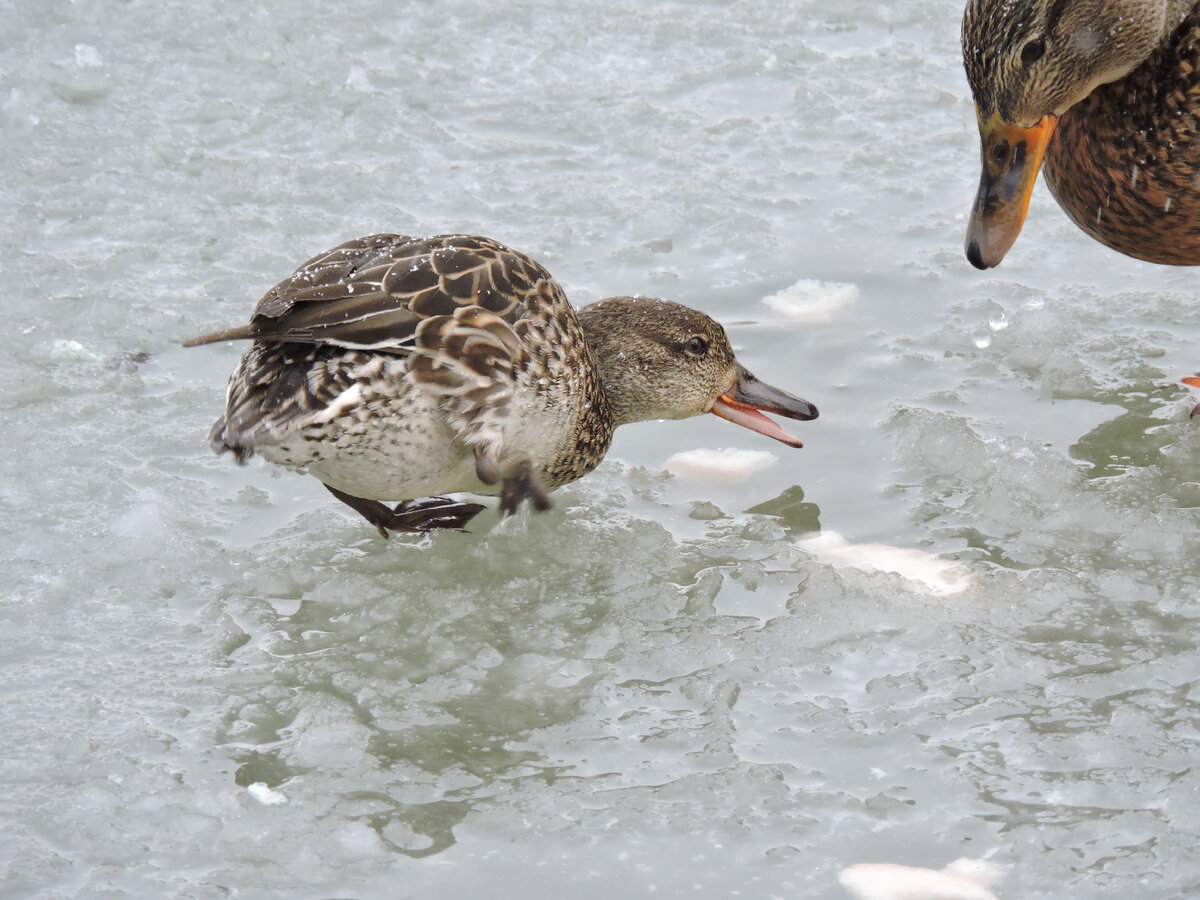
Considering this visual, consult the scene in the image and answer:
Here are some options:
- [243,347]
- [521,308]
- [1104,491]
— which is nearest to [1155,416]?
[1104,491]

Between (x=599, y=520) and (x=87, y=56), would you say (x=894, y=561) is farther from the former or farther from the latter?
(x=87, y=56)

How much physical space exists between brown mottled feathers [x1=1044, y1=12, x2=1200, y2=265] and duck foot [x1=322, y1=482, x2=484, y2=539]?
74.4 inches

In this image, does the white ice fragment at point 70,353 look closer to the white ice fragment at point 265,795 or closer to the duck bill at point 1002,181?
the white ice fragment at point 265,795

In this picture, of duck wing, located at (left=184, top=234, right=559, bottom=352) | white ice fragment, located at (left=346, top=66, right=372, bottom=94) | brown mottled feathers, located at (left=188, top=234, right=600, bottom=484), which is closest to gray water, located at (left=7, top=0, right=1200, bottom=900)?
white ice fragment, located at (left=346, top=66, right=372, bottom=94)

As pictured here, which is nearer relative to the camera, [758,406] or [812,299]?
[758,406]

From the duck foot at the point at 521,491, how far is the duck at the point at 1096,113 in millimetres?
1383

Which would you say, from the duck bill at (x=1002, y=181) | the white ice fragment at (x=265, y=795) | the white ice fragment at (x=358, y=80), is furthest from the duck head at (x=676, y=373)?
the white ice fragment at (x=358, y=80)

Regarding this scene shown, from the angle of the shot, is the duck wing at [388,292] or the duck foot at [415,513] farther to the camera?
the duck foot at [415,513]

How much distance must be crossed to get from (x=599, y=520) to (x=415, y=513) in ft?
1.64

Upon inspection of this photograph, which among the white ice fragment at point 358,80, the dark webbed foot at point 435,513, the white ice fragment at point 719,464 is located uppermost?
the white ice fragment at point 358,80

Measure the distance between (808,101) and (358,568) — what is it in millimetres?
2796

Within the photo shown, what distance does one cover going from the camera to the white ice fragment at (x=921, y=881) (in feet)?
8.50

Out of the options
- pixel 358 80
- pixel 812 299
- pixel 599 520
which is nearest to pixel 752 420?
pixel 599 520

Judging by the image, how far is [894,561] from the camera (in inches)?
138
